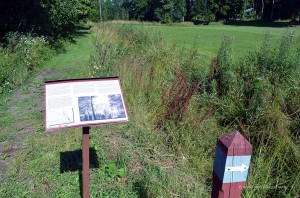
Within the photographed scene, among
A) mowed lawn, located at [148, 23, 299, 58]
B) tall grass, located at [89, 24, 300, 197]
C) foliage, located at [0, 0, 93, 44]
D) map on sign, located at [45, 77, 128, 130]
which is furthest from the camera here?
foliage, located at [0, 0, 93, 44]

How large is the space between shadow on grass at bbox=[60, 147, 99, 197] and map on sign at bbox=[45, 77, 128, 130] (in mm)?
1326

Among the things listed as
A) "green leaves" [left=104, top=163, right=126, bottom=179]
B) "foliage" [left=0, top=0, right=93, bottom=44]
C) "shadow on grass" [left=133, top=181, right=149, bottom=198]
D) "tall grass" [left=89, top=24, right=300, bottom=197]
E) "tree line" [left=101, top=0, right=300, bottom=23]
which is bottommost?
"shadow on grass" [left=133, top=181, right=149, bottom=198]

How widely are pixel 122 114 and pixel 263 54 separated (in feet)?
12.0

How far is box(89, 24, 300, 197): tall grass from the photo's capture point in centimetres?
373

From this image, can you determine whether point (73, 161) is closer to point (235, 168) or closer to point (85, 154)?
point (85, 154)

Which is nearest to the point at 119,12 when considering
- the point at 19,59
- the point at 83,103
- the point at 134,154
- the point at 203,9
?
the point at 203,9

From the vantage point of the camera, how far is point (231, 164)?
1.76 metres

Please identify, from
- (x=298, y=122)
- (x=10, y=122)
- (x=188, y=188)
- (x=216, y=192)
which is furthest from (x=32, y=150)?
(x=298, y=122)

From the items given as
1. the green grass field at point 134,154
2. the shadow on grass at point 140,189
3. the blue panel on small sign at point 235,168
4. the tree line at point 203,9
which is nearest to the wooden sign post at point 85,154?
the green grass field at point 134,154

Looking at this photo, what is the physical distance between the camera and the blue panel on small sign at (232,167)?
1764 mm

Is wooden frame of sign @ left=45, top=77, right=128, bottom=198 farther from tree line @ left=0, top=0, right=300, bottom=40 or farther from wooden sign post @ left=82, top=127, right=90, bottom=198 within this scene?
tree line @ left=0, top=0, right=300, bottom=40

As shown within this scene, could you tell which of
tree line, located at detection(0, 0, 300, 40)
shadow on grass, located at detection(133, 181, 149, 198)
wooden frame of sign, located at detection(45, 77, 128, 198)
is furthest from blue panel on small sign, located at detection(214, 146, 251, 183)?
tree line, located at detection(0, 0, 300, 40)

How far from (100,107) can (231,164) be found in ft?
5.67

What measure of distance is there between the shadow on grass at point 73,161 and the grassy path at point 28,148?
0.27 feet
